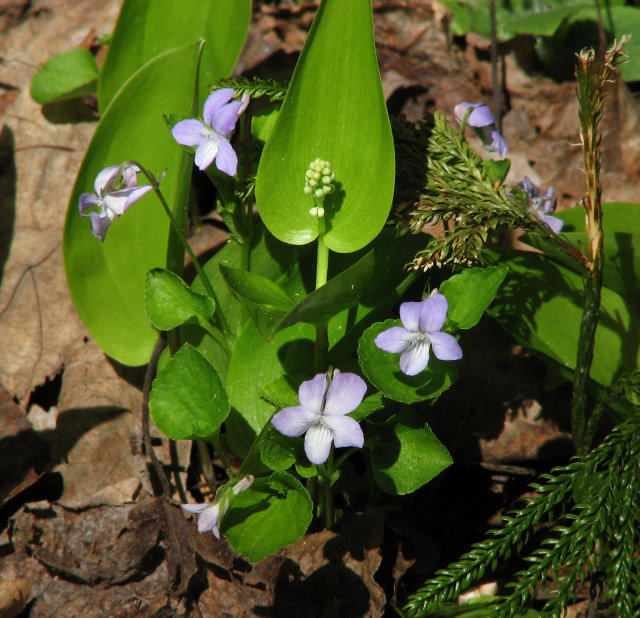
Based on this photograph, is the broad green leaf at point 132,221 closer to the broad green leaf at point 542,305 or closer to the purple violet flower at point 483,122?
the purple violet flower at point 483,122

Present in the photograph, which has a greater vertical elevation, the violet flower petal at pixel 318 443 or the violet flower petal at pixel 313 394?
the violet flower petal at pixel 313 394

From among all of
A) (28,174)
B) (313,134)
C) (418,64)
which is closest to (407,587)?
(313,134)

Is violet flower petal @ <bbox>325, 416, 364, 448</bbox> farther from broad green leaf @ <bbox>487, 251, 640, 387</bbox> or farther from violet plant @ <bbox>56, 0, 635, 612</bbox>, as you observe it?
broad green leaf @ <bbox>487, 251, 640, 387</bbox>

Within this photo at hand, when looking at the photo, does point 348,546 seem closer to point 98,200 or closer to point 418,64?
point 98,200

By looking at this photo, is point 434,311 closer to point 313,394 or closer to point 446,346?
point 446,346

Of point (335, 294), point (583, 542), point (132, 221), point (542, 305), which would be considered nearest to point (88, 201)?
point (132, 221)

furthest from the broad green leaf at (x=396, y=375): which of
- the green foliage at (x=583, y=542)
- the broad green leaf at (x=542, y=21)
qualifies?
the broad green leaf at (x=542, y=21)

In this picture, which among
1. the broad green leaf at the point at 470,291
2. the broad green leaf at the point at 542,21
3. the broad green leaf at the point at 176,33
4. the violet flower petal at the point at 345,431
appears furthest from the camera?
the broad green leaf at the point at 542,21
